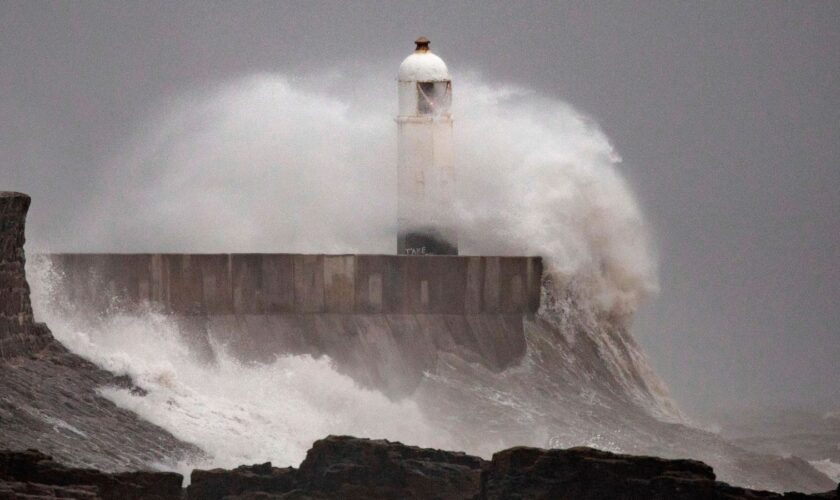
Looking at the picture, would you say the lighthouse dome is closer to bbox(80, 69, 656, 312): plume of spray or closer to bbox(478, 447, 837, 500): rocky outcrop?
bbox(80, 69, 656, 312): plume of spray

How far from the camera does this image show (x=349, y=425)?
78.3 feet

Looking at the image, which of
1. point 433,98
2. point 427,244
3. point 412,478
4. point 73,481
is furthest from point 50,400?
point 433,98

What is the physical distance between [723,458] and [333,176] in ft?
25.6

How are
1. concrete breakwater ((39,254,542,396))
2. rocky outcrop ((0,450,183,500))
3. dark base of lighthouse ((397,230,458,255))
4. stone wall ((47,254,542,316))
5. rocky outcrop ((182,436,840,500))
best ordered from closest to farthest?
1. rocky outcrop ((0,450,183,500))
2. rocky outcrop ((182,436,840,500))
3. stone wall ((47,254,542,316))
4. concrete breakwater ((39,254,542,396))
5. dark base of lighthouse ((397,230,458,255))

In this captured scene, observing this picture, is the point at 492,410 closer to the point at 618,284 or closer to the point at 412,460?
the point at 618,284

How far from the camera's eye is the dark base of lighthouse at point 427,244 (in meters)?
29.3

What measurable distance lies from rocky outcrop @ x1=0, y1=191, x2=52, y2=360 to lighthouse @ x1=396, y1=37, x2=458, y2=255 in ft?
30.5

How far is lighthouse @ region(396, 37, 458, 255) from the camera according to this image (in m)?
29.5

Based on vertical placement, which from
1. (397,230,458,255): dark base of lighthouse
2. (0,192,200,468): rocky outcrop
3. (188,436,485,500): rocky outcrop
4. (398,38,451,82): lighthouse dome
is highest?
(398,38,451,82): lighthouse dome

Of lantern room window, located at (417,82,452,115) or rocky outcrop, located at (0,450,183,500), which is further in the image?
lantern room window, located at (417,82,452,115)

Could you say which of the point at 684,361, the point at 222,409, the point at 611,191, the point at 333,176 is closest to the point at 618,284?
the point at 611,191

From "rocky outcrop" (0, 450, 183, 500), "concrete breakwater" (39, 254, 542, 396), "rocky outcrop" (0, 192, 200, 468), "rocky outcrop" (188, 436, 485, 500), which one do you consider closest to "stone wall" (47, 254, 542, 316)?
"concrete breakwater" (39, 254, 542, 396)

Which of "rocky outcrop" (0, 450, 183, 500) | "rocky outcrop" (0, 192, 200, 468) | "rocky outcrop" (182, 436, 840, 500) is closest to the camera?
"rocky outcrop" (0, 450, 183, 500)

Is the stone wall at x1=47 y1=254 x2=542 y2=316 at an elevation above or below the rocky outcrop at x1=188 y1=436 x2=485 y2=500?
above
